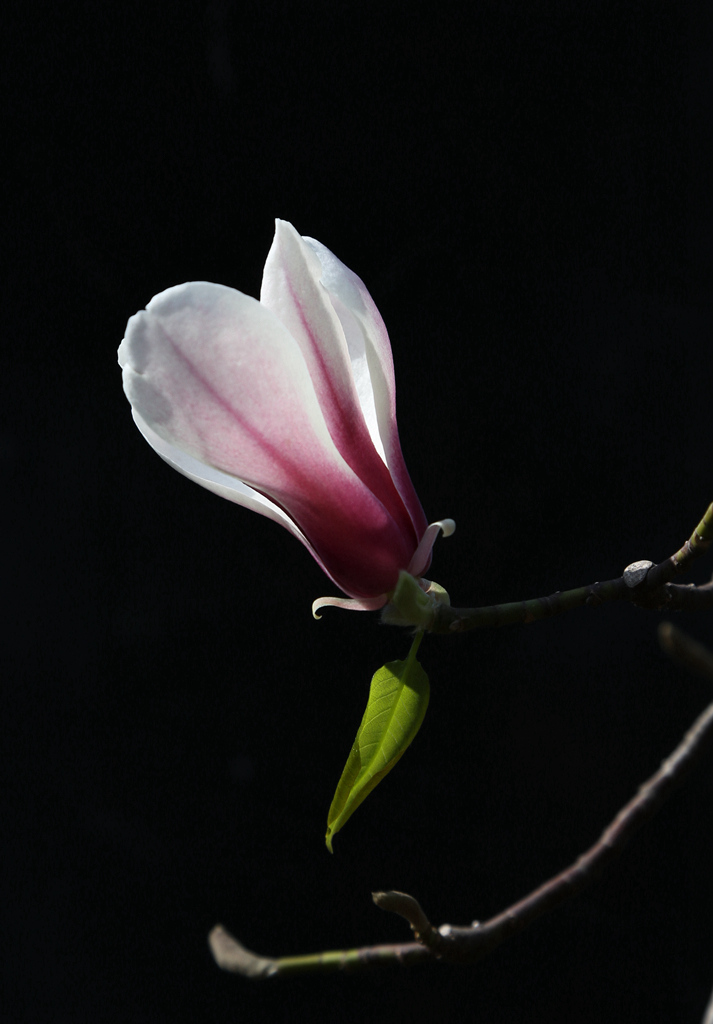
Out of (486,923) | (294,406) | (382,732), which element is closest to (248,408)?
(294,406)

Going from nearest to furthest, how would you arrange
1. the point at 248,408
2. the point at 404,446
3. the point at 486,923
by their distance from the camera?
1. the point at 248,408
2. the point at 486,923
3. the point at 404,446

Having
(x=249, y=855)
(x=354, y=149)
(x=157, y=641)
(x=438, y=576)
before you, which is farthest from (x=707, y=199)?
(x=249, y=855)

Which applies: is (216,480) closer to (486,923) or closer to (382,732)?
(382,732)

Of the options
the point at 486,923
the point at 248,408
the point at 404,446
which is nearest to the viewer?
the point at 248,408

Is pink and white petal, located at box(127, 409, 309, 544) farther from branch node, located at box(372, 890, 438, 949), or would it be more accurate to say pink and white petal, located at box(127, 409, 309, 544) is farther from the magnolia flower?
branch node, located at box(372, 890, 438, 949)

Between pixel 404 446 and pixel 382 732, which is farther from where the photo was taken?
pixel 404 446

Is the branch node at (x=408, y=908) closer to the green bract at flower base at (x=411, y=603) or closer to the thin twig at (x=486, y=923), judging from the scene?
the thin twig at (x=486, y=923)

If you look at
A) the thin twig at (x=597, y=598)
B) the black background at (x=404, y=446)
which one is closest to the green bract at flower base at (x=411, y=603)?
the thin twig at (x=597, y=598)
